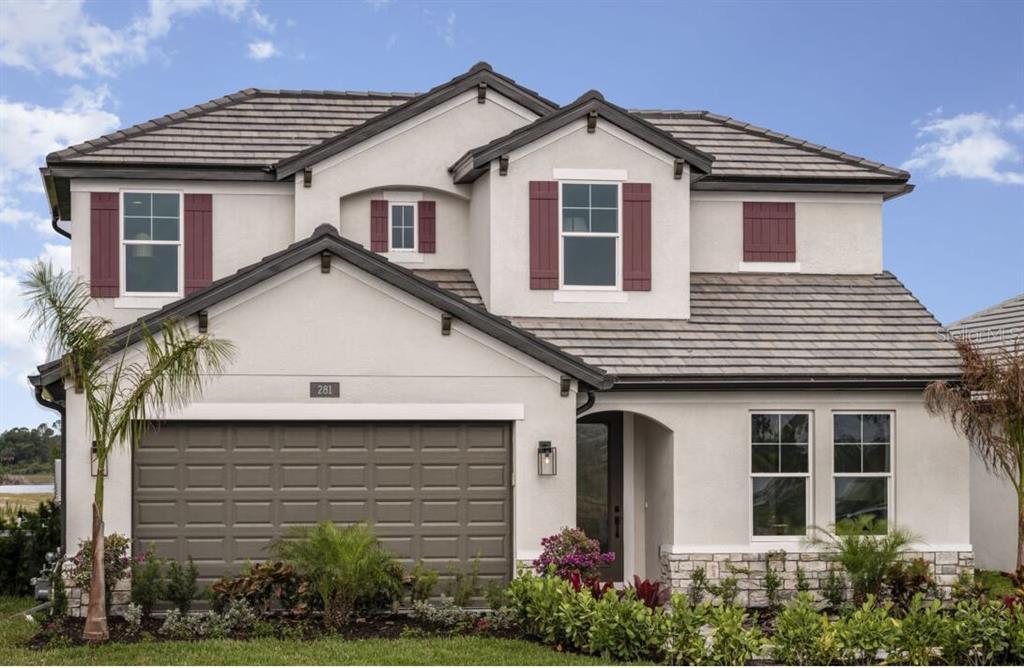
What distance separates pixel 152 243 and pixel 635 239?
7180mm

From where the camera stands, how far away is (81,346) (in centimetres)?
1323

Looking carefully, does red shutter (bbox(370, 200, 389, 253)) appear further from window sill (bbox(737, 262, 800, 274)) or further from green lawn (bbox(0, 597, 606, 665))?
green lawn (bbox(0, 597, 606, 665))

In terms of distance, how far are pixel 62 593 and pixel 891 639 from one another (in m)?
9.24

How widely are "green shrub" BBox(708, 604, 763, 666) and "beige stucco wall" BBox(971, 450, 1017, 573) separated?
9508mm

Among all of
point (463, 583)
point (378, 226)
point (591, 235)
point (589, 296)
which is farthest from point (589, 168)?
point (463, 583)

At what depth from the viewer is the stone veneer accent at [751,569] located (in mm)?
16205

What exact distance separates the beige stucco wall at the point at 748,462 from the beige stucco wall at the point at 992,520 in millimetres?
3184

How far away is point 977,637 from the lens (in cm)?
1227


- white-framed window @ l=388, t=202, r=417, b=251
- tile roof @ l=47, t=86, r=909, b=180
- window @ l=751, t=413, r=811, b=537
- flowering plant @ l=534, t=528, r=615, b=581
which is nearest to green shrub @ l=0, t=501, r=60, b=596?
tile roof @ l=47, t=86, r=909, b=180

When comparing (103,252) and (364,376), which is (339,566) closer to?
(364,376)

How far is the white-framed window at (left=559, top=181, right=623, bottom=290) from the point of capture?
57.9 feet

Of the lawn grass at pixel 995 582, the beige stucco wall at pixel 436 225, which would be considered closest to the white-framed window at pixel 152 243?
the beige stucco wall at pixel 436 225

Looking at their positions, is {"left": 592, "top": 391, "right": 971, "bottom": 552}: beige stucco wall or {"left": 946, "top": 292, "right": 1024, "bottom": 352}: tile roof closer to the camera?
{"left": 592, "top": 391, "right": 971, "bottom": 552}: beige stucco wall

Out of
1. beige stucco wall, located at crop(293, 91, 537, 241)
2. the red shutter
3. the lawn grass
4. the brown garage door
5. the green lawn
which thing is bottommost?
the lawn grass
